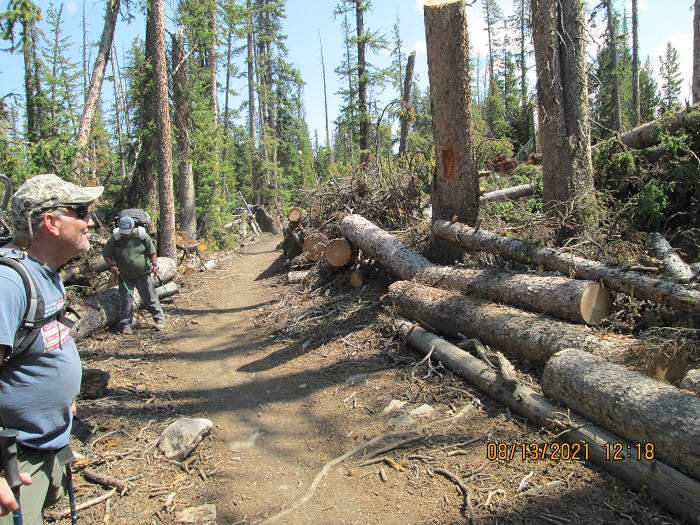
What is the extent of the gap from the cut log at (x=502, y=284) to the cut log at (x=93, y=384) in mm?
Result: 4175

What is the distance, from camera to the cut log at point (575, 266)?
13.2ft

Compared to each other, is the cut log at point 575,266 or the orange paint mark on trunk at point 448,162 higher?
the orange paint mark on trunk at point 448,162

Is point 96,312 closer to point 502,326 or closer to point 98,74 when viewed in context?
point 502,326

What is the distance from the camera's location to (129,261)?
6.74 metres

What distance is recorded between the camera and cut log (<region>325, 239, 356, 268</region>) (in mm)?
8312

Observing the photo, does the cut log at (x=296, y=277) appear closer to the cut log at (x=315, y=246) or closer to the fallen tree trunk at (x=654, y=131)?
the cut log at (x=315, y=246)

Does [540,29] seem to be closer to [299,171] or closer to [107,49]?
[107,49]

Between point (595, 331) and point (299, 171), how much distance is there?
1459 inches

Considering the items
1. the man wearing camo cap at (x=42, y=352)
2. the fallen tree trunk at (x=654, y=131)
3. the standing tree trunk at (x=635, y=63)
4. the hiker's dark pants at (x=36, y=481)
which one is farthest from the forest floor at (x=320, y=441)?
the standing tree trunk at (x=635, y=63)

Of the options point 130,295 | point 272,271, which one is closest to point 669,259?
point 130,295

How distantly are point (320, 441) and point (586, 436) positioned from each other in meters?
2.10

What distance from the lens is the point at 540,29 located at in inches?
269

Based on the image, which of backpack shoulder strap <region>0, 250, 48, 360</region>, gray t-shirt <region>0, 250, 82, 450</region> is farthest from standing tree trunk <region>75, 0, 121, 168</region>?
backpack shoulder strap <region>0, 250, 48, 360</region>
